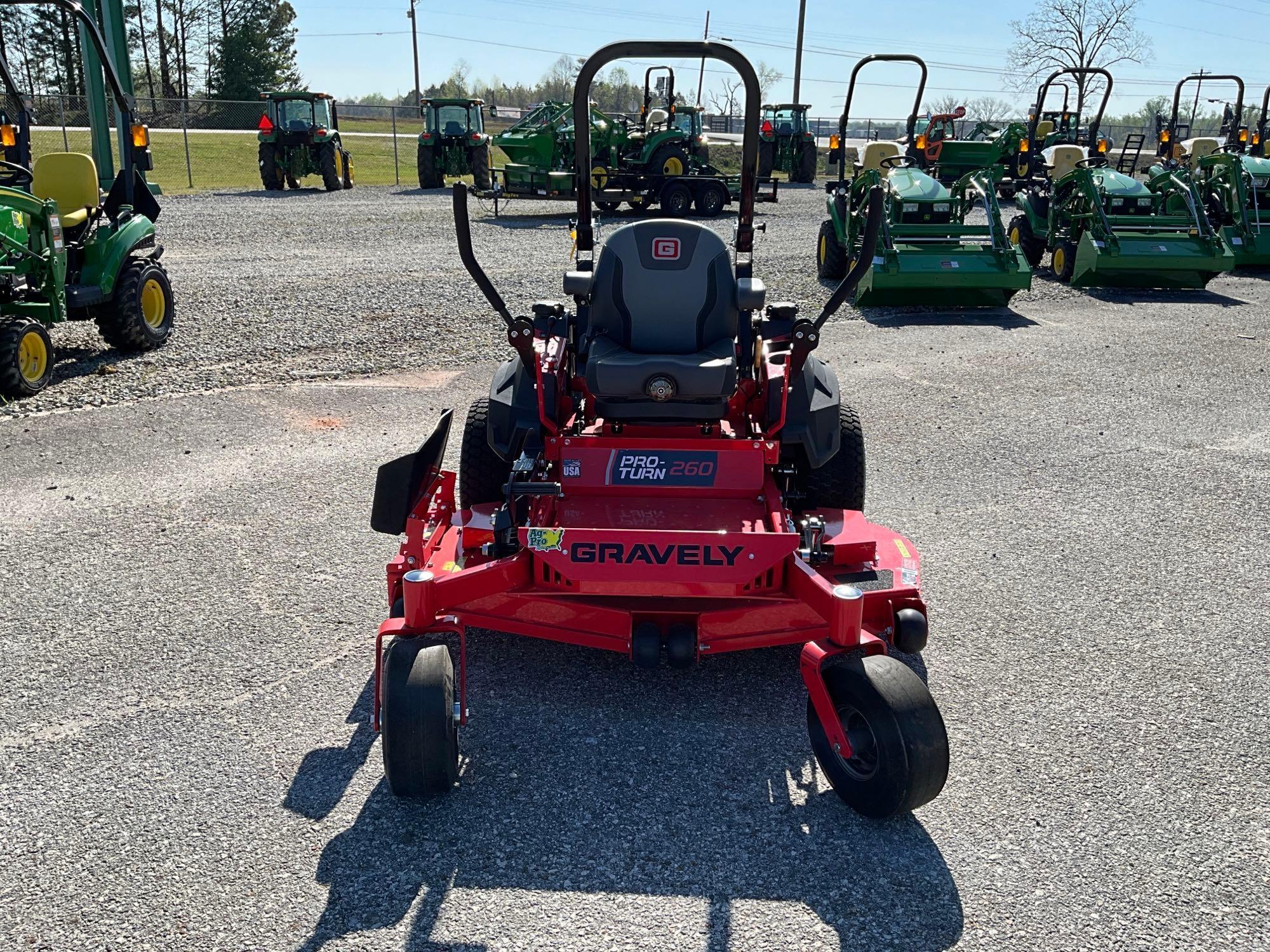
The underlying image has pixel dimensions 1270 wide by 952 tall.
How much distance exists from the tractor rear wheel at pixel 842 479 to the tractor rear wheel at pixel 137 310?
600cm

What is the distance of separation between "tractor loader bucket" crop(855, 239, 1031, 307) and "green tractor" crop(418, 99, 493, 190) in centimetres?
1348

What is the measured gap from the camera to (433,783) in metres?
3.04

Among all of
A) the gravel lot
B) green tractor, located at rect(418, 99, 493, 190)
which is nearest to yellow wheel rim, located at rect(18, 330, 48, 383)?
the gravel lot

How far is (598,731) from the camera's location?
139 inches

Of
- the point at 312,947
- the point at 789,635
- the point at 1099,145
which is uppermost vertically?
the point at 1099,145

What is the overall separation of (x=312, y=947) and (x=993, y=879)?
1.75 metres

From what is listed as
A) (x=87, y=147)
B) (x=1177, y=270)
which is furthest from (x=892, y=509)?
(x=87, y=147)

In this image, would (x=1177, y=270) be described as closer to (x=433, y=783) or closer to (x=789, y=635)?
(x=789, y=635)

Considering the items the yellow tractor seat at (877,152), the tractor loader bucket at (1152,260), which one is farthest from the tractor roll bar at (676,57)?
the yellow tractor seat at (877,152)

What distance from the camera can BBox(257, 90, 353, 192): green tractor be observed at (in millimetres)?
22312

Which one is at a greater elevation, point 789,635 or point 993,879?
point 789,635

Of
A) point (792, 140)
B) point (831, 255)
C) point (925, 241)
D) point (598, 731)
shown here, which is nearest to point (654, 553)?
point (598, 731)

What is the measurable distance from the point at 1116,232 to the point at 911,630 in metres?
10.6

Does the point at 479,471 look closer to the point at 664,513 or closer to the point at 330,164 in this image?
the point at 664,513
